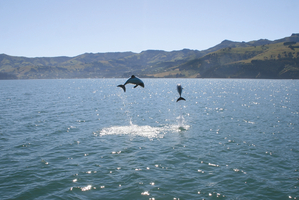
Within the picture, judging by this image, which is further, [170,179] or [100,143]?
[100,143]

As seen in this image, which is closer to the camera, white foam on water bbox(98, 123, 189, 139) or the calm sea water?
the calm sea water

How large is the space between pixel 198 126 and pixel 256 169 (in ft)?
73.7

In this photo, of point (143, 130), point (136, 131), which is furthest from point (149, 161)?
point (143, 130)

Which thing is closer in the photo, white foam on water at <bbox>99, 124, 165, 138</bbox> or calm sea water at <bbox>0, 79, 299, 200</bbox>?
calm sea water at <bbox>0, 79, 299, 200</bbox>

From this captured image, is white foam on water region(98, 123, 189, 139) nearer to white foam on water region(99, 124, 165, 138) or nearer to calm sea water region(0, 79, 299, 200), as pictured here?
white foam on water region(99, 124, 165, 138)

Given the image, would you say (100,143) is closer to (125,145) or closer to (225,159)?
(125,145)

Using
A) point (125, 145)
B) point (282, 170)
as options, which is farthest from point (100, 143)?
point (282, 170)

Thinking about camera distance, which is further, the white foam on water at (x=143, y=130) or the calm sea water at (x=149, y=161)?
the white foam on water at (x=143, y=130)

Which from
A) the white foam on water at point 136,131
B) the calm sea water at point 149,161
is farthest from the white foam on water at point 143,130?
the calm sea water at point 149,161

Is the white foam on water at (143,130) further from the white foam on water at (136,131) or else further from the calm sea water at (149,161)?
the calm sea water at (149,161)

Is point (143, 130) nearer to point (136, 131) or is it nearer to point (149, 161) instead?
point (136, 131)

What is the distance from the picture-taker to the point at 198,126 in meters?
47.0

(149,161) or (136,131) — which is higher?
(136,131)

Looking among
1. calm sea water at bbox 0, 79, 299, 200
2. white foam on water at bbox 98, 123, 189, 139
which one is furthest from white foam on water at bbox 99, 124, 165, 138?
calm sea water at bbox 0, 79, 299, 200
